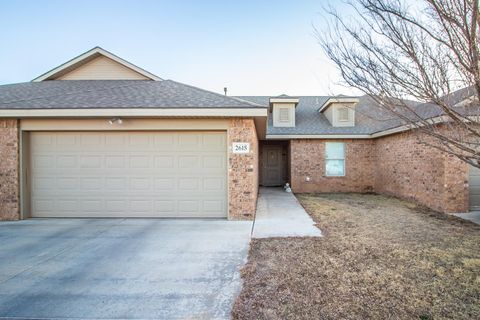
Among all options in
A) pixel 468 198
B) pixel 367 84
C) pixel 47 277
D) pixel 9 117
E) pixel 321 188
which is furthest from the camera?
pixel 321 188

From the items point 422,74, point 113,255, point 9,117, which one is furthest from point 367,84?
point 9,117

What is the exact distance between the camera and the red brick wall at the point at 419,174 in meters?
7.35

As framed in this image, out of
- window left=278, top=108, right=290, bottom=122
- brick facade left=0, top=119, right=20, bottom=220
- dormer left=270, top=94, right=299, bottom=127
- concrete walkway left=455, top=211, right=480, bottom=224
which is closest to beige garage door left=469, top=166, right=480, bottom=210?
concrete walkway left=455, top=211, right=480, bottom=224

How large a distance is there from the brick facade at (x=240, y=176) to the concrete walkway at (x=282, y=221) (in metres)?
0.54

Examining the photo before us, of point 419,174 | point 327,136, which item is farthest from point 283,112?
point 419,174

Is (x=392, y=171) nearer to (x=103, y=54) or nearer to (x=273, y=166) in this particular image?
(x=273, y=166)

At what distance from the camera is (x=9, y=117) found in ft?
21.1

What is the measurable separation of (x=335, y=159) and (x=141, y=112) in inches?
375

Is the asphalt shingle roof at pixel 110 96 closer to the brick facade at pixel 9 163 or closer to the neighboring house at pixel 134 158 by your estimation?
the neighboring house at pixel 134 158

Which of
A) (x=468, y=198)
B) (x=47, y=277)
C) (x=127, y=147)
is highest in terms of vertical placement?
(x=127, y=147)

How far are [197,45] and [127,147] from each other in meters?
8.46

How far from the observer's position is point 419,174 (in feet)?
28.1

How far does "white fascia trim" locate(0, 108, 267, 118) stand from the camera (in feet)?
20.3

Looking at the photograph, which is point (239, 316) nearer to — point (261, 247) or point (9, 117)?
point (261, 247)
